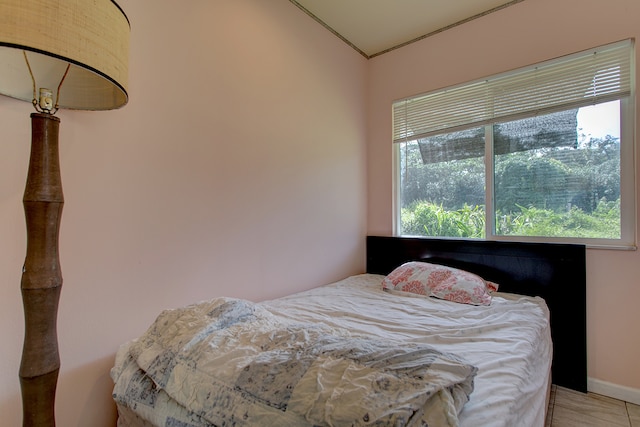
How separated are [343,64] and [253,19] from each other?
101cm

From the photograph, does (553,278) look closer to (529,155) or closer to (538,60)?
(529,155)

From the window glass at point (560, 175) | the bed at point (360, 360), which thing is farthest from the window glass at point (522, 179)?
the bed at point (360, 360)

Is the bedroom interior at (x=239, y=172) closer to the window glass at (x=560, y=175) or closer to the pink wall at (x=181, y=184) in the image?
the pink wall at (x=181, y=184)

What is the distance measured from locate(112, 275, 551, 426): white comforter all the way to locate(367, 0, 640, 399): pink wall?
470mm

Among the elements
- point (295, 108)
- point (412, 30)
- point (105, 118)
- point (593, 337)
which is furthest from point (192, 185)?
point (593, 337)

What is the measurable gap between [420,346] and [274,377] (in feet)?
1.33

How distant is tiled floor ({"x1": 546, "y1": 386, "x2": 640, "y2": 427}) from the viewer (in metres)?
1.63

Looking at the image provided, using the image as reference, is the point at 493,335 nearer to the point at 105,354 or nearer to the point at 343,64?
the point at 105,354

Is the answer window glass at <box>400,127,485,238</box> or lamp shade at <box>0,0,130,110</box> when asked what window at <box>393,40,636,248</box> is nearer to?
window glass at <box>400,127,485,238</box>

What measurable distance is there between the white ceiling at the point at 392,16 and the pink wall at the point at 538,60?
85mm

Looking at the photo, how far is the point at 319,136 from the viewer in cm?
240

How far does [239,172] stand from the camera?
1.79 meters

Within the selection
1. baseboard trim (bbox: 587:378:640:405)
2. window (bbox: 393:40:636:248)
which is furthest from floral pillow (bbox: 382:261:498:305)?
baseboard trim (bbox: 587:378:640:405)

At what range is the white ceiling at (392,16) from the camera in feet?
7.32
